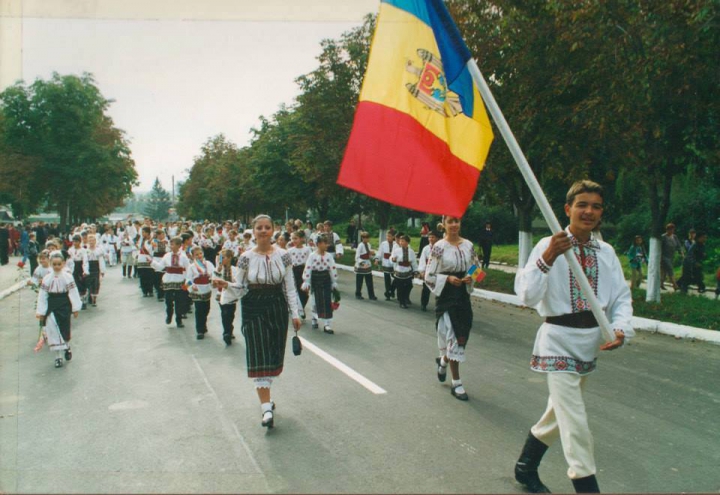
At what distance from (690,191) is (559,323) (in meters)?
24.5

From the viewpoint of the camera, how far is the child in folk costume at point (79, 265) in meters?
14.7

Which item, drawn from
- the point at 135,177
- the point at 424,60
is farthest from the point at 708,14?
the point at 135,177

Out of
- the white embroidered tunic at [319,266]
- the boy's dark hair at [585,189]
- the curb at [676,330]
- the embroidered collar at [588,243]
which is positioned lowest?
the curb at [676,330]

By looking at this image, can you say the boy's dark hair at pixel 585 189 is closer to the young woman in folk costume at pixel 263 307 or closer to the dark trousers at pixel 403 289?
the young woman in folk costume at pixel 263 307

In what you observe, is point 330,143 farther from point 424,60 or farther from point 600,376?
point 424,60

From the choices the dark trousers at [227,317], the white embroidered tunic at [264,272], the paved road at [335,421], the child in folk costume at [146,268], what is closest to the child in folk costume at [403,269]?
the paved road at [335,421]

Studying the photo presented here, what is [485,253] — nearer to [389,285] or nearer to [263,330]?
[389,285]

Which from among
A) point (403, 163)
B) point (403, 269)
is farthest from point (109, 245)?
point (403, 163)

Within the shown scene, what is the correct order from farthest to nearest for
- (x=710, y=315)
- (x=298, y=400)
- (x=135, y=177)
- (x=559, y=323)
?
(x=135, y=177) < (x=710, y=315) < (x=298, y=400) < (x=559, y=323)

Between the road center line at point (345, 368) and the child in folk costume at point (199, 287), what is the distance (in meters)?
2.04

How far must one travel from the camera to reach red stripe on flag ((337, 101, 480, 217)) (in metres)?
3.93

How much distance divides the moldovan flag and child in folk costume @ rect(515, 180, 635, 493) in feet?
2.31

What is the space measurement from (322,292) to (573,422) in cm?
809

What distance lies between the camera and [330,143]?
81.2ft
